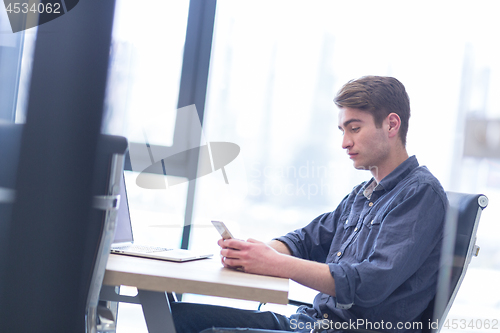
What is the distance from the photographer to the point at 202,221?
7.72ft

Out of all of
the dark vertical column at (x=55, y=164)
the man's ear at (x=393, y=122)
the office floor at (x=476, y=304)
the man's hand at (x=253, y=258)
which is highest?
the man's ear at (x=393, y=122)

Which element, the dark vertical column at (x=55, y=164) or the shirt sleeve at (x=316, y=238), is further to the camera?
the shirt sleeve at (x=316, y=238)

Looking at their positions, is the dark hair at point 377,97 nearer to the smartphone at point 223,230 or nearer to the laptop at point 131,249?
the smartphone at point 223,230

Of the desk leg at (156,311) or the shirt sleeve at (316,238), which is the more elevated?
the shirt sleeve at (316,238)

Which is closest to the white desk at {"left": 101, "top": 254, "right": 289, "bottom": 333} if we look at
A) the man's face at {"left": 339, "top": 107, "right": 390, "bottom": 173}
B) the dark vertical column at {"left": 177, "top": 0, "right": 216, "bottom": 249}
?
the man's face at {"left": 339, "top": 107, "right": 390, "bottom": 173}

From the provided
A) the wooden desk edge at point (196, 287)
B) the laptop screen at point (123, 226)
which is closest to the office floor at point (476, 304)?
the laptop screen at point (123, 226)

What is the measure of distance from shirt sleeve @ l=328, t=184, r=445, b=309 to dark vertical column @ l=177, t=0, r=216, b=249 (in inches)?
56.0

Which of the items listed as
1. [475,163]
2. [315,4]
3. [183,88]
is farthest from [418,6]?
[183,88]

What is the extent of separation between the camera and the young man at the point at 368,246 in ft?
3.23

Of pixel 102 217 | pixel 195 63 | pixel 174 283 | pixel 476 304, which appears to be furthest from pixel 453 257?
pixel 195 63

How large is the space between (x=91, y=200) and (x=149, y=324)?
592mm

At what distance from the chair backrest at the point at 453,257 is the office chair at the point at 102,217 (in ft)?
2.61

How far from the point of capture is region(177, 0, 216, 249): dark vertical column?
2.34 meters

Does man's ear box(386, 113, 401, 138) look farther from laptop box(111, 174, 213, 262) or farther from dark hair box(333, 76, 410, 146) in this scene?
laptop box(111, 174, 213, 262)
